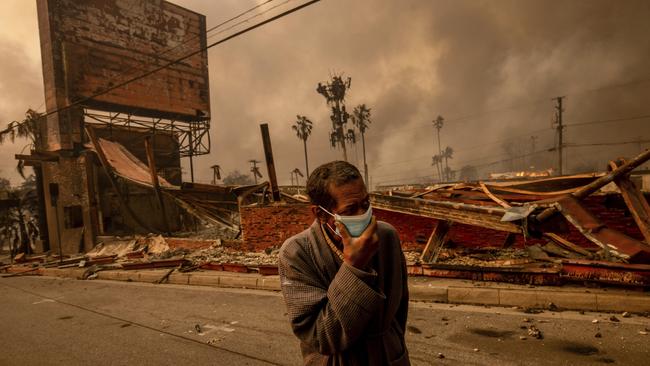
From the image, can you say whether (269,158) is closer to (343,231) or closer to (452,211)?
(452,211)

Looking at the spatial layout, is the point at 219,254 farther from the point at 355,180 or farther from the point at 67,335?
the point at 355,180

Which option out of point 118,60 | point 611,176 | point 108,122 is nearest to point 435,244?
point 611,176

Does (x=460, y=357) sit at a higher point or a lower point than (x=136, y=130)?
lower

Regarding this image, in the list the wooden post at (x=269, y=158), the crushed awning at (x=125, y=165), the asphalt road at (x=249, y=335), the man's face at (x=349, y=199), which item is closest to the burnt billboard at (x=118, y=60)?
the crushed awning at (x=125, y=165)

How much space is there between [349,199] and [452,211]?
5445mm

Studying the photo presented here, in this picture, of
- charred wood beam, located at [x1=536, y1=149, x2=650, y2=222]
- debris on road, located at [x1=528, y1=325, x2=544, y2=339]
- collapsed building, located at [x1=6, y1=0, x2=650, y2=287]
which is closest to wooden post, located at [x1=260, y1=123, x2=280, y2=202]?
collapsed building, located at [x1=6, y1=0, x2=650, y2=287]

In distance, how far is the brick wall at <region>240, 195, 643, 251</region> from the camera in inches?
255

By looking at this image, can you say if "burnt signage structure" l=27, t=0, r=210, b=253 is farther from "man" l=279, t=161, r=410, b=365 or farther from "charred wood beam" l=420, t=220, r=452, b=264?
"man" l=279, t=161, r=410, b=365

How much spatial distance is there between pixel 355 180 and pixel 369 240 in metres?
0.32

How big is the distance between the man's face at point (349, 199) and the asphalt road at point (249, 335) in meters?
2.73

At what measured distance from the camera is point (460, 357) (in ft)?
11.5

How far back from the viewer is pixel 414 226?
840cm

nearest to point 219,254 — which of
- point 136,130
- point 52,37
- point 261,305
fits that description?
point 261,305

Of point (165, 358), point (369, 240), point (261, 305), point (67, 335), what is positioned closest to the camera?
point (369, 240)
